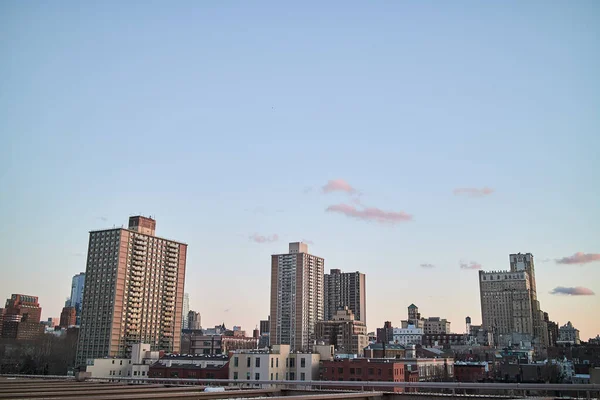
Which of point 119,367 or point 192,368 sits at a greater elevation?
point 192,368

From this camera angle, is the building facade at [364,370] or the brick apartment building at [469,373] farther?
the brick apartment building at [469,373]

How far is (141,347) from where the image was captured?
13938 centimetres

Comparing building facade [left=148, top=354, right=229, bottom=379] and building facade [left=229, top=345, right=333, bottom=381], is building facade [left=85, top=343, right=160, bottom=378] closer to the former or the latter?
building facade [left=148, top=354, right=229, bottom=379]

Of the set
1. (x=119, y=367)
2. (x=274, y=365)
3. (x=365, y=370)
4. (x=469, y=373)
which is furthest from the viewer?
(x=119, y=367)

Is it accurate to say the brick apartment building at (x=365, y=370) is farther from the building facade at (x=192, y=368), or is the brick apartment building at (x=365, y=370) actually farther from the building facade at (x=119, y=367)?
the building facade at (x=119, y=367)

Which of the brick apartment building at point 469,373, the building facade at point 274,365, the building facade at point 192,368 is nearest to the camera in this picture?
the building facade at point 274,365

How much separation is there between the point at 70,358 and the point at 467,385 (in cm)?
19265

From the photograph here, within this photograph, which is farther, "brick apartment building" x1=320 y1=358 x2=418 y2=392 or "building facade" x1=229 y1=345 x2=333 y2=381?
"building facade" x1=229 y1=345 x2=333 y2=381

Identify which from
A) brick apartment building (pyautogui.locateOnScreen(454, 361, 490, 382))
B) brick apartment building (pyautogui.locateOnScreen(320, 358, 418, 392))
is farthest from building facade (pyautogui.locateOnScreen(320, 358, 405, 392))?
brick apartment building (pyautogui.locateOnScreen(454, 361, 490, 382))

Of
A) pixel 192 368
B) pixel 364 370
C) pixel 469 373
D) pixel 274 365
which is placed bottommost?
pixel 469 373

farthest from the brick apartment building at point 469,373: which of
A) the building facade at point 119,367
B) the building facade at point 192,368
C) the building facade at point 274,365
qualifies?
the building facade at point 119,367

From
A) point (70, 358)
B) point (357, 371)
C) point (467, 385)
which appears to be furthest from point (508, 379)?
point (70, 358)

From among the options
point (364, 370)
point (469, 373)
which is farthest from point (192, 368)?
point (469, 373)

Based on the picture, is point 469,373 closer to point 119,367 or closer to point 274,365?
point 274,365
